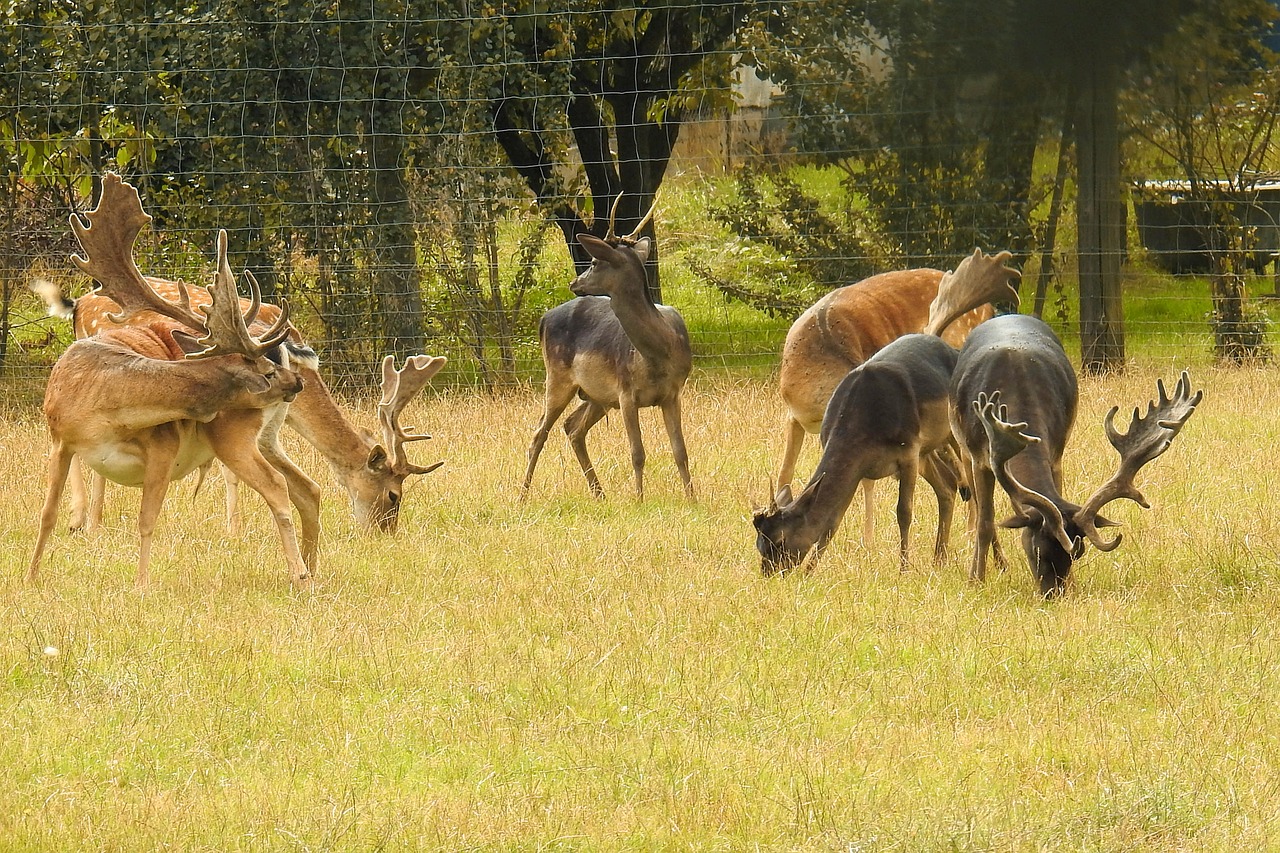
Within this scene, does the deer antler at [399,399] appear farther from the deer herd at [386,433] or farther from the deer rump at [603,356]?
the deer rump at [603,356]

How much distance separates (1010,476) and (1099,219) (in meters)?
8.05

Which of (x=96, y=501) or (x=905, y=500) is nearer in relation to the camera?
(x=905, y=500)

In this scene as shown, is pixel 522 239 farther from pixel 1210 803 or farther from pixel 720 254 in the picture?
pixel 1210 803

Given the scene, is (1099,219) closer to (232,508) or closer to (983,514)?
(983,514)

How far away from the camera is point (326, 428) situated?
900cm

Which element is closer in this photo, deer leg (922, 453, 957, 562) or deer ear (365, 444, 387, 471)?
deer leg (922, 453, 957, 562)

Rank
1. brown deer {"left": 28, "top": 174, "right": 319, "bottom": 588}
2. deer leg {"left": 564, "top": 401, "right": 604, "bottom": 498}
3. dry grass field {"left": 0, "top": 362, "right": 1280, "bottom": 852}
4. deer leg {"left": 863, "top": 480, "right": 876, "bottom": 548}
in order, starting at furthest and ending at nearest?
deer leg {"left": 564, "top": 401, "right": 604, "bottom": 498}, deer leg {"left": 863, "top": 480, "right": 876, "bottom": 548}, brown deer {"left": 28, "top": 174, "right": 319, "bottom": 588}, dry grass field {"left": 0, "top": 362, "right": 1280, "bottom": 852}

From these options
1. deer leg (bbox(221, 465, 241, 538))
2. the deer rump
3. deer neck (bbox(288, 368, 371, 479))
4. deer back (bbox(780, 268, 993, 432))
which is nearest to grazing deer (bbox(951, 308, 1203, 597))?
deer back (bbox(780, 268, 993, 432))

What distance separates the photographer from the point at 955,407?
24.4ft

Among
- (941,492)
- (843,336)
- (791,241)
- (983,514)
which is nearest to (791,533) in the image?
(983,514)

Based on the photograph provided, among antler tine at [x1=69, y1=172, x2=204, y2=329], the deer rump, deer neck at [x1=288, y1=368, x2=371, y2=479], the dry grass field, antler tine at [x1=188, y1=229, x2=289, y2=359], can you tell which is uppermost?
antler tine at [x1=69, y1=172, x2=204, y2=329]

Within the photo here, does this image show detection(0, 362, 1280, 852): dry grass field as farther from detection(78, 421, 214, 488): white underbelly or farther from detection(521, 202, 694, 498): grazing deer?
detection(521, 202, 694, 498): grazing deer

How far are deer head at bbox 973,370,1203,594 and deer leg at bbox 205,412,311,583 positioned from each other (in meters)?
3.14

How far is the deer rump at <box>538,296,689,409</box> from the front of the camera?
9977 mm
